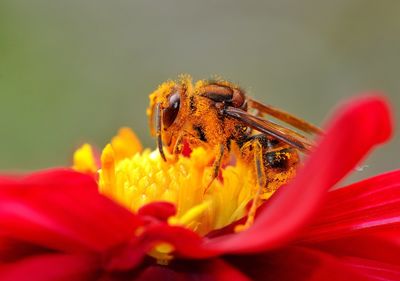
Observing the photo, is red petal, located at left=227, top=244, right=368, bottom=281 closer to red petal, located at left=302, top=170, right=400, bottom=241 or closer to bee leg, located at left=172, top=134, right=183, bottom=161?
red petal, located at left=302, top=170, right=400, bottom=241

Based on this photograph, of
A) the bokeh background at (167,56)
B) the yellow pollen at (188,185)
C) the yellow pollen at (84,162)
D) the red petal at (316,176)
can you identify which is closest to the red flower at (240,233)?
the red petal at (316,176)

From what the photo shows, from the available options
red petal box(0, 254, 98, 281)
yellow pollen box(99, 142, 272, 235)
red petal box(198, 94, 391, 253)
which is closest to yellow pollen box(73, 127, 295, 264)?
yellow pollen box(99, 142, 272, 235)

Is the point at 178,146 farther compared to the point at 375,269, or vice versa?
the point at 178,146

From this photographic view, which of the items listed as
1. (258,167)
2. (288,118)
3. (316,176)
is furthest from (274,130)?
(316,176)

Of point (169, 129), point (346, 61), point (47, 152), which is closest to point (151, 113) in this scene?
point (169, 129)

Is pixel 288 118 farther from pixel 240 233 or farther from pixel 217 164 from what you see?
pixel 240 233
